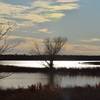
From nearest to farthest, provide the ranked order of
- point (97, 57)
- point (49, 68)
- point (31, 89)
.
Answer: point (31, 89) < point (49, 68) < point (97, 57)

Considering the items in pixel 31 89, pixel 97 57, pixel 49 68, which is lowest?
pixel 97 57

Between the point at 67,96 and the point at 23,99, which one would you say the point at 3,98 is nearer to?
the point at 23,99

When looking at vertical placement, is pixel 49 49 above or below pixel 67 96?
below

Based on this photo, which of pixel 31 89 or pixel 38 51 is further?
pixel 38 51

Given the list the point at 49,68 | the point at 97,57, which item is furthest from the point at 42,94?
the point at 97,57

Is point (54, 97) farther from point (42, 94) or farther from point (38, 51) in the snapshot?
point (38, 51)

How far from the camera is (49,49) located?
6334cm

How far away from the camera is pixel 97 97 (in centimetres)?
1805

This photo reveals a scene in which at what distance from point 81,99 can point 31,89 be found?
15.9 feet

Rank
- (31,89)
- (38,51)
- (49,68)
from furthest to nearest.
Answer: (38,51)
(49,68)
(31,89)

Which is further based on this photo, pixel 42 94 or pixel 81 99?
pixel 42 94

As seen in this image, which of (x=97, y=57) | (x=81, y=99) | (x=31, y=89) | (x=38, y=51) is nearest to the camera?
(x=81, y=99)

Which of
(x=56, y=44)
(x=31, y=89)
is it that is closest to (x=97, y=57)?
(x=56, y=44)

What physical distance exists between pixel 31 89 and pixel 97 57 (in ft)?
521
